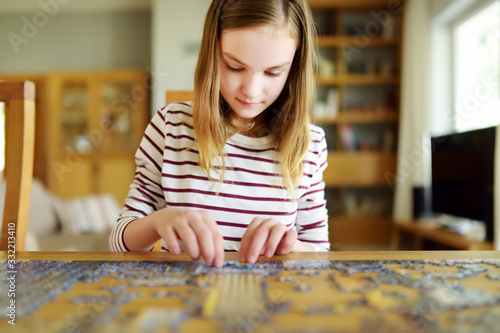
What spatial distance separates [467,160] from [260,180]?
2.42 m

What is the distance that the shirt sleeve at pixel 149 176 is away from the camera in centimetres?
98

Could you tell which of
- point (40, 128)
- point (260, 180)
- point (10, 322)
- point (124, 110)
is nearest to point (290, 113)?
point (260, 180)

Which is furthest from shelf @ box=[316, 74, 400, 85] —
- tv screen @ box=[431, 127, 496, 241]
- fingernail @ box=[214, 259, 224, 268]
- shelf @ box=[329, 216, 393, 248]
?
fingernail @ box=[214, 259, 224, 268]

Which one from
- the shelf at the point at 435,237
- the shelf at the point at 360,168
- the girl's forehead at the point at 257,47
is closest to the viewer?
the girl's forehead at the point at 257,47

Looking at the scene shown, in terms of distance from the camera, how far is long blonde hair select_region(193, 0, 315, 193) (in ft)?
2.96

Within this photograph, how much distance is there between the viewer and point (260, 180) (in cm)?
105

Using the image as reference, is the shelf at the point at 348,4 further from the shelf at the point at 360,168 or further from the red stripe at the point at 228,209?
the red stripe at the point at 228,209

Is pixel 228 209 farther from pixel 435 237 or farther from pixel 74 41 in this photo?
pixel 74 41

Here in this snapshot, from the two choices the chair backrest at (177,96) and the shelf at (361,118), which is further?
the shelf at (361,118)

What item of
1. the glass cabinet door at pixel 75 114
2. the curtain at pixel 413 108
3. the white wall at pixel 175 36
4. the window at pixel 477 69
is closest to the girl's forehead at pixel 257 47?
the window at pixel 477 69

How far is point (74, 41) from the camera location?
5.64 meters

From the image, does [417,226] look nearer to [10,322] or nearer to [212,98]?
[212,98]

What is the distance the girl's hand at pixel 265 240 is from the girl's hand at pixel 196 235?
1.9 inches

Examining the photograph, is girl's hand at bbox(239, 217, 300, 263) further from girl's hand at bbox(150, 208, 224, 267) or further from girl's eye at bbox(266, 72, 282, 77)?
girl's eye at bbox(266, 72, 282, 77)
